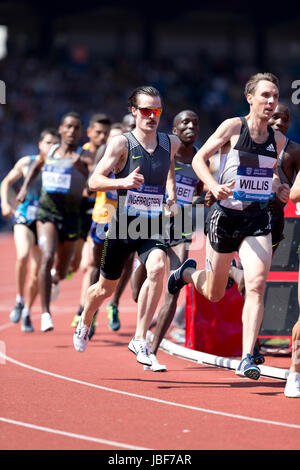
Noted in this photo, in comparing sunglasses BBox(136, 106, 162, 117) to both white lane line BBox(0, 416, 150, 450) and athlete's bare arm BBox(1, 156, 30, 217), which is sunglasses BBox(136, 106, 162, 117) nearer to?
white lane line BBox(0, 416, 150, 450)

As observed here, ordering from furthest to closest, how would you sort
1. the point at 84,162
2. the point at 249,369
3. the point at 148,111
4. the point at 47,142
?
the point at 47,142
the point at 84,162
the point at 148,111
the point at 249,369

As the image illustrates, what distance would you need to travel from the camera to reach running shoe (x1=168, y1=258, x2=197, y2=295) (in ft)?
27.7

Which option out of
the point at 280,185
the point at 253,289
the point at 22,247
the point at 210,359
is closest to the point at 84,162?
the point at 22,247

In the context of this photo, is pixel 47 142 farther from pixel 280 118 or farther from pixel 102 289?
pixel 102 289

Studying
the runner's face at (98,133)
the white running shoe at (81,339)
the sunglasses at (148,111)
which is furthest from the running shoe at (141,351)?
the runner's face at (98,133)

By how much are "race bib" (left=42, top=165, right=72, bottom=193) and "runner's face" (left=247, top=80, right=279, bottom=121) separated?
3743 millimetres

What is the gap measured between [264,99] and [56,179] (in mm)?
3892

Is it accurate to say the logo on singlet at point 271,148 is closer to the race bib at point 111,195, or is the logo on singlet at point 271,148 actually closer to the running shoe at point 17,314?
the race bib at point 111,195

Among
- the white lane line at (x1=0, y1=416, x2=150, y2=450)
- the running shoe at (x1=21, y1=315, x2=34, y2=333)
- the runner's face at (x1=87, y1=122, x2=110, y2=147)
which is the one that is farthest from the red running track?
the runner's face at (x1=87, y1=122, x2=110, y2=147)

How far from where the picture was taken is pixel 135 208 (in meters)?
7.79

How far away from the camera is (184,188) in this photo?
9344 millimetres

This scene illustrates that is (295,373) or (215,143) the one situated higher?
(215,143)

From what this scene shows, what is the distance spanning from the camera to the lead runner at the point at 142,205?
777 centimetres
